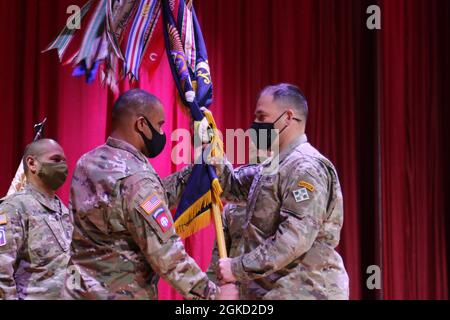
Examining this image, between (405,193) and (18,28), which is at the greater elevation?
Answer: (18,28)

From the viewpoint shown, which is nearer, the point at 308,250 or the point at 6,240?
the point at 308,250

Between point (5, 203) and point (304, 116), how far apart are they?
5.90ft

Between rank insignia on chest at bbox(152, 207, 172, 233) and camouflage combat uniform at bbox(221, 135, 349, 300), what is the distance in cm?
42

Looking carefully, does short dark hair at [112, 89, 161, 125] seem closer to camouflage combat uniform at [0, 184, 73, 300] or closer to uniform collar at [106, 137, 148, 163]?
uniform collar at [106, 137, 148, 163]

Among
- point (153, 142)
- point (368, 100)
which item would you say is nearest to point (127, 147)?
point (153, 142)

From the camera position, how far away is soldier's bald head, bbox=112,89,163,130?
10.2 feet

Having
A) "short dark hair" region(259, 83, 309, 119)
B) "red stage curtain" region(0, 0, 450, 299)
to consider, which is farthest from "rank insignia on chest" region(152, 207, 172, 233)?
"red stage curtain" region(0, 0, 450, 299)

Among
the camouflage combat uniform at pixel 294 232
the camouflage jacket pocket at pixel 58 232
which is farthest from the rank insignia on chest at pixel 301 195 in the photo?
the camouflage jacket pocket at pixel 58 232

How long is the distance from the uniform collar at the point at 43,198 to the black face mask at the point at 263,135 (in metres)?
1.35

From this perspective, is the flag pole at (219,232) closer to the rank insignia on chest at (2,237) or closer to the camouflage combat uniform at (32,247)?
the camouflage combat uniform at (32,247)

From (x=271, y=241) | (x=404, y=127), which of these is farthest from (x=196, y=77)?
(x=404, y=127)
